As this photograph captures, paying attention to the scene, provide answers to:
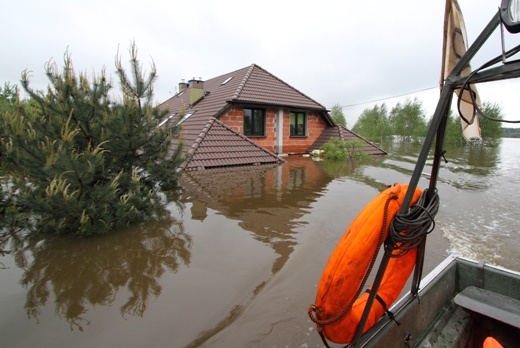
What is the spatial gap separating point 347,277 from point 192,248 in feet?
10.0

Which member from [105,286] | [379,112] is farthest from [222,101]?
[379,112]

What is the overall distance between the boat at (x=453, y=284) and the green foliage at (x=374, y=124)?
37.0 m

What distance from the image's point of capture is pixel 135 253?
3.90 metres

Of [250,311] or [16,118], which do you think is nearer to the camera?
[250,311]

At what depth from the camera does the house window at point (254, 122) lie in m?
14.4

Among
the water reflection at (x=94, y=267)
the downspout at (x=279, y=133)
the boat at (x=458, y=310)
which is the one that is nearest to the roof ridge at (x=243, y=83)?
the downspout at (x=279, y=133)

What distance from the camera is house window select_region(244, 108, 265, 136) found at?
14.4 meters

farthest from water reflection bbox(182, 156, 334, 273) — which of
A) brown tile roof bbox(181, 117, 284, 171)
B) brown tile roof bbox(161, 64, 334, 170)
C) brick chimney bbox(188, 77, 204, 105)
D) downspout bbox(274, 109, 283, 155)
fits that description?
brick chimney bbox(188, 77, 204, 105)

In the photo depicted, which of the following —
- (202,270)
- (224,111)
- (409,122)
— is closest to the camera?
(202,270)

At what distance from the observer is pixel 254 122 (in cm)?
1470

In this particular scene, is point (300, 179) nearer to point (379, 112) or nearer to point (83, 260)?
point (83, 260)

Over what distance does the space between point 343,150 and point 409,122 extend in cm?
2429

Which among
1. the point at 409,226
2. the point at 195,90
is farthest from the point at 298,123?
the point at 409,226

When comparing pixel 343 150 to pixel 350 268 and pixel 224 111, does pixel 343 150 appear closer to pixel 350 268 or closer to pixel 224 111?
pixel 224 111
